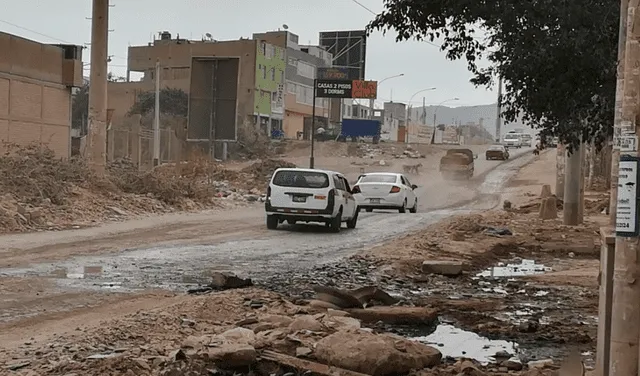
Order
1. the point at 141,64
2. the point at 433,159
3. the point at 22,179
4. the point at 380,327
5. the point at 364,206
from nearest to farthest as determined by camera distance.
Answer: the point at 380,327 → the point at 22,179 → the point at 364,206 → the point at 433,159 → the point at 141,64

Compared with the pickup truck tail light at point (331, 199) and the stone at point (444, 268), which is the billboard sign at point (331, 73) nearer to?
the pickup truck tail light at point (331, 199)

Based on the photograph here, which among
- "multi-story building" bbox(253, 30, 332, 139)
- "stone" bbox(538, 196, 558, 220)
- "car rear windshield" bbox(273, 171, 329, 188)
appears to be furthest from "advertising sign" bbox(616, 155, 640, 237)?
"multi-story building" bbox(253, 30, 332, 139)

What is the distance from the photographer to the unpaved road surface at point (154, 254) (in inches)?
439

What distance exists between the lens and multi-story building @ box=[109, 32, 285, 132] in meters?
89.1

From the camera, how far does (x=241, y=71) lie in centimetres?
8912

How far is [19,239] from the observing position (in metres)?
18.1

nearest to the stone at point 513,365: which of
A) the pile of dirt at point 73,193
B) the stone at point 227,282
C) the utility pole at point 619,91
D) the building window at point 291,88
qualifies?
the utility pole at point 619,91

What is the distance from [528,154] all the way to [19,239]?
70.6 m

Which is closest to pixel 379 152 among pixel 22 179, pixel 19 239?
pixel 22 179

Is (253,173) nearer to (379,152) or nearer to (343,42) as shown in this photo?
(379,152)

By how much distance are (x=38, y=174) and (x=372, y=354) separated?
1977 cm

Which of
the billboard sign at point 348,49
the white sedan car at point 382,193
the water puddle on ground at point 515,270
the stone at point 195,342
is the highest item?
the billboard sign at point 348,49

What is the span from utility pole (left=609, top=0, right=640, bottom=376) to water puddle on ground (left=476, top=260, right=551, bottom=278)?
972 cm

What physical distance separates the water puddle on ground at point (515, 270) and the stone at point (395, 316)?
5.32m
